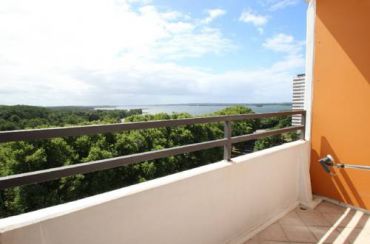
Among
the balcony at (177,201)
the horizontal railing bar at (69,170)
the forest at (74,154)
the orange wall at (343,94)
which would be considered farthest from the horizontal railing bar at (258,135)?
the forest at (74,154)

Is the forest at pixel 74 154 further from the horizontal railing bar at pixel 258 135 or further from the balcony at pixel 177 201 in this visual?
the balcony at pixel 177 201

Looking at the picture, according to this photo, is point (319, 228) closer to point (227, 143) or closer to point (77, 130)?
point (227, 143)

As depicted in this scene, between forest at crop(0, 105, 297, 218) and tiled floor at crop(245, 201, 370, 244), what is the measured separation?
6.40m

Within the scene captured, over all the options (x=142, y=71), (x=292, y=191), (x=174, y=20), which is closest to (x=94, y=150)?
(x=174, y=20)

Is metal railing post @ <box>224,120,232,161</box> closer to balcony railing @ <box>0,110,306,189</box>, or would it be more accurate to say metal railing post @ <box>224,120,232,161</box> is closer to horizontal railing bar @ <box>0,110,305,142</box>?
balcony railing @ <box>0,110,306,189</box>

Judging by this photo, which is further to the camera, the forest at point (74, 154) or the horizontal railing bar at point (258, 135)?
the forest at point (74, 154)

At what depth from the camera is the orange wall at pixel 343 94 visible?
277 cm

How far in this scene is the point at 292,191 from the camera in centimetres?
315

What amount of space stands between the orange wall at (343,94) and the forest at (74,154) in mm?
6215

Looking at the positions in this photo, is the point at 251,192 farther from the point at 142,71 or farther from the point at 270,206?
the point at 142,71

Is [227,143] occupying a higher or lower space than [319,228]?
higher

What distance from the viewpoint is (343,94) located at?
9.60 ft

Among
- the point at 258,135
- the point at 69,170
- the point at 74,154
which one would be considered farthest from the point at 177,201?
the point at 74,154

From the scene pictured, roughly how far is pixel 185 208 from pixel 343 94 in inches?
90.2
